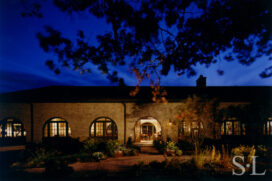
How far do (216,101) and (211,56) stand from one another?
400cm

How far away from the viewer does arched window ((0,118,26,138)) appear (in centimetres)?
1063

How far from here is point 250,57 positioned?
5031mm

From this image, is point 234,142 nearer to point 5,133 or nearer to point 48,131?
point 48,131

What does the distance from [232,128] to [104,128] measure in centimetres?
Result: 1063

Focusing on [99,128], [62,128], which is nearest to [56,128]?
[62,128]

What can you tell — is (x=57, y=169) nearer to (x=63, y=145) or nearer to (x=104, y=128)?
(x=63, y=145)

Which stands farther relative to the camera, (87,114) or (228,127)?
(228,127)

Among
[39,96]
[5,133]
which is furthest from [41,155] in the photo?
[5,133]

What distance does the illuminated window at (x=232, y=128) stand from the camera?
35.9 feet

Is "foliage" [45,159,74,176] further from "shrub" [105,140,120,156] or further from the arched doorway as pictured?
the arched doorway

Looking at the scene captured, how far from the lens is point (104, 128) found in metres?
11.0

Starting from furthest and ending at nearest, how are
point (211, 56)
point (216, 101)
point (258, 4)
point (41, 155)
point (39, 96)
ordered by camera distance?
1. point (39, 96)
2. point (216, 101)
3. point (41, 155)
4. point (211, 56)
5. point (258, 4)

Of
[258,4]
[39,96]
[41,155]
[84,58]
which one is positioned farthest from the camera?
[39,96]

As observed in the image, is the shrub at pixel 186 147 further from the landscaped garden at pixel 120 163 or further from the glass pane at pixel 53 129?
the glass pane at pixel 53 129
